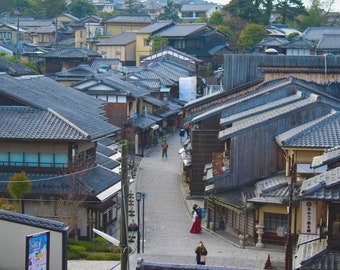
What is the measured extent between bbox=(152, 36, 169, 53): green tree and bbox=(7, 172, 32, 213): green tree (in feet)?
189

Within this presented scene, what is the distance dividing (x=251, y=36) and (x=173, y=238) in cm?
6028

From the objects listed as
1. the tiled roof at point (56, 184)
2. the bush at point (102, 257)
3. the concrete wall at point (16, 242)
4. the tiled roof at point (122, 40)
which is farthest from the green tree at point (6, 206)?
the tiled roof at point (122, 40)

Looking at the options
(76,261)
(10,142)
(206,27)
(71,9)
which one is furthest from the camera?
(71,9)

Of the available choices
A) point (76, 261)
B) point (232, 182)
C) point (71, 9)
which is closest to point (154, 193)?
point (232, 182)

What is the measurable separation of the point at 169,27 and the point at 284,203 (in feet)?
212

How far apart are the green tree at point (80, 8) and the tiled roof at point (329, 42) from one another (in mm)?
55360

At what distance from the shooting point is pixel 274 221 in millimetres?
26359

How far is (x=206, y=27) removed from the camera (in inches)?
3324

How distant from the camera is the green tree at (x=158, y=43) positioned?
272 ft

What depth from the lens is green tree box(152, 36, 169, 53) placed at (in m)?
82.9

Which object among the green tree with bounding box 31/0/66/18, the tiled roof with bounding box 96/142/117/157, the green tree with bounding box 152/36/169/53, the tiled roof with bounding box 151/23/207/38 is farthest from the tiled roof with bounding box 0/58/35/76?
the green tree with bounding box 31/0/66/18

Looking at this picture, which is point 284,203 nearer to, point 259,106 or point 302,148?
point 302,148

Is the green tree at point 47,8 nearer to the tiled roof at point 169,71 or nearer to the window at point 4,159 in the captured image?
the tiled roof at point 169,71

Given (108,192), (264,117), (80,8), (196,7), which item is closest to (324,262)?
(108,192)
